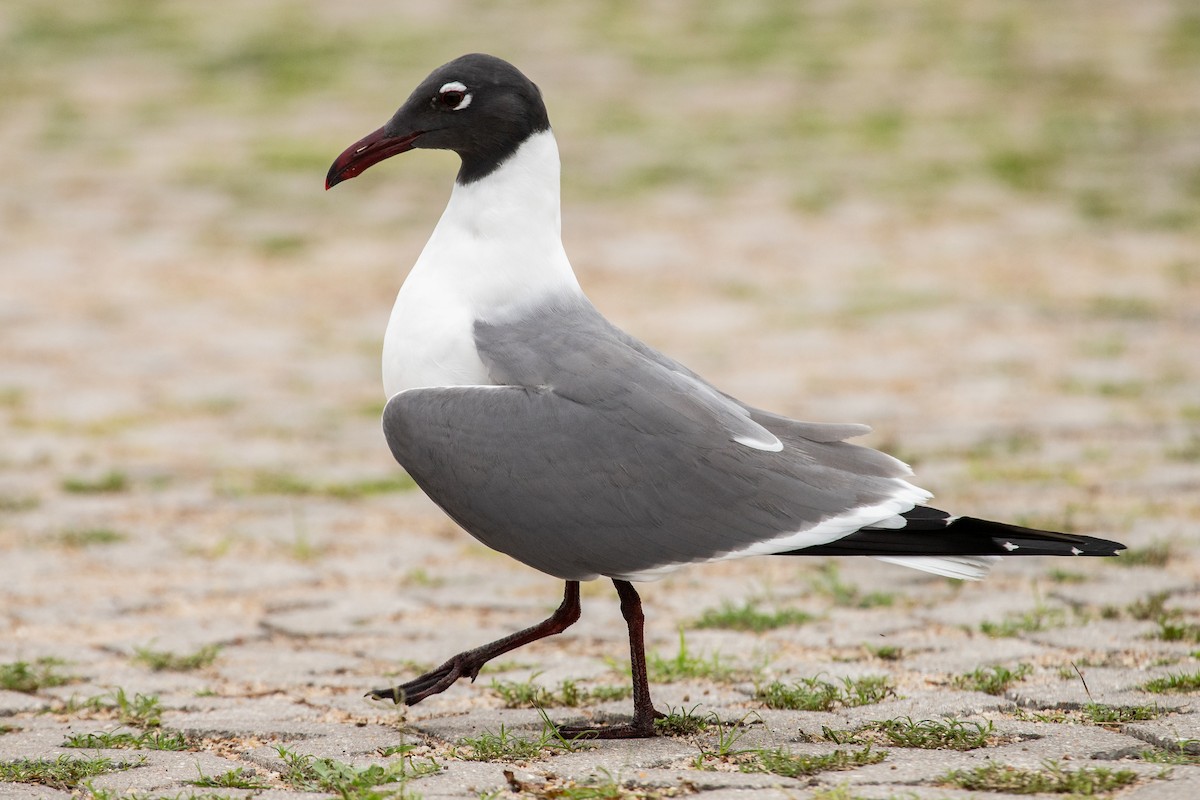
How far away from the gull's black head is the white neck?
0.04m

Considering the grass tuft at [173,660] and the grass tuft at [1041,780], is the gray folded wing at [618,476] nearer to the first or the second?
the grass tuft at [1041,780]

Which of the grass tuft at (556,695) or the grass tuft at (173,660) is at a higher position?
the grass tuft at (173,660)

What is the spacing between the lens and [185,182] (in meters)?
12.1

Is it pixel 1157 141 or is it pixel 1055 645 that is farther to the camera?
pixel 1157 141

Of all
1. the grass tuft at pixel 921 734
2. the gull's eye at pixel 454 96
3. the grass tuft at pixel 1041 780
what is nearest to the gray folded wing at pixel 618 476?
the grass tuft at pixel 921 734

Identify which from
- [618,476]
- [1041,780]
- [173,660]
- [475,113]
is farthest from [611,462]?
[173,660]

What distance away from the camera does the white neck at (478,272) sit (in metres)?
3.62

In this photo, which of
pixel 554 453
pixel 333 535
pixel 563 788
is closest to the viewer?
pixel 563 788

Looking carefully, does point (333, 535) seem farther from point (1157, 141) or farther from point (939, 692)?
point (1157, 141)

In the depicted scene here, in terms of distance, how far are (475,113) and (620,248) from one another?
681cm

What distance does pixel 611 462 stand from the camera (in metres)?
3.41

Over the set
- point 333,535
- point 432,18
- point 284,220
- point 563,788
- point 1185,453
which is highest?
point 432,18

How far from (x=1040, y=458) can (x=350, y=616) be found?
3001 mm

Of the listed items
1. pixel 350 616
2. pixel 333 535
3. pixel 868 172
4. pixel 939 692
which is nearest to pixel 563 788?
pixel 939 692
